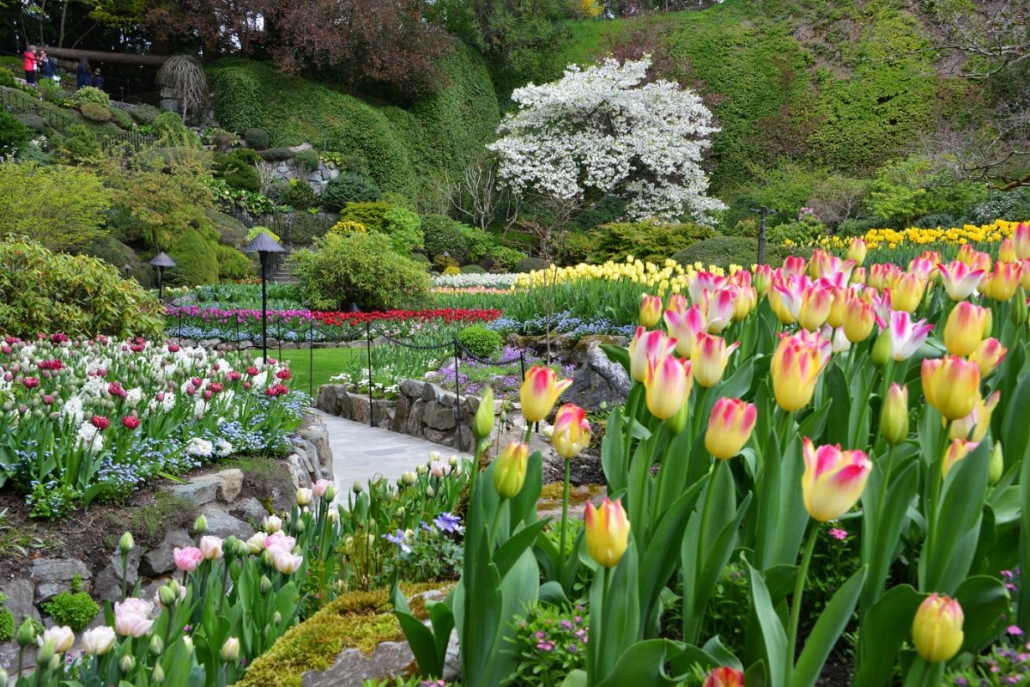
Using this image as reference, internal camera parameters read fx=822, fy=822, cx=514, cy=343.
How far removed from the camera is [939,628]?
79 centimetres

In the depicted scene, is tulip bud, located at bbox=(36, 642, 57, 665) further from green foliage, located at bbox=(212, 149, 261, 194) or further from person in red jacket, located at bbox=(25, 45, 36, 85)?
person in red jacket, located at bbox=(25, 45, 36, 85)

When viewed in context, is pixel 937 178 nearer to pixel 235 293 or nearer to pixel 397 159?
pixel 235 293

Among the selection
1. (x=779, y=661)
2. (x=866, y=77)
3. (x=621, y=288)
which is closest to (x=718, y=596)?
(x=779, y=661)

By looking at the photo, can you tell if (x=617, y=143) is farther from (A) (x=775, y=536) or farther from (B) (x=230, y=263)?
(A) (x=775, y=536)

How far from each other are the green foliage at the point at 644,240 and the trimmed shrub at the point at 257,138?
11.5 meters

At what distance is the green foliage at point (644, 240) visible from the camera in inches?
691

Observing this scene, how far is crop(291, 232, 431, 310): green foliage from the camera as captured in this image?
14.3 metres

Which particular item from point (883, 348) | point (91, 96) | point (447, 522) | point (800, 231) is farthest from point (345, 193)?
point (883, 348)

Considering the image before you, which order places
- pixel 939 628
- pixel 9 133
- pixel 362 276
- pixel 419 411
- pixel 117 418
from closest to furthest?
pixel 939 628 → pixel 117 418 → pixel 419 411 → pixel 362 276 → pixel 9 133

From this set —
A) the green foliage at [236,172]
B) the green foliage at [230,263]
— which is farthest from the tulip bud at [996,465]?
the green foliage at [236,172]

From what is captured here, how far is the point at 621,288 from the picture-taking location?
8.62 metres

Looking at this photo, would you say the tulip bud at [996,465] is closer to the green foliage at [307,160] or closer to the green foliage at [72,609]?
the green foliage at [72,609]

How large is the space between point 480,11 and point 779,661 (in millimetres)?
33215

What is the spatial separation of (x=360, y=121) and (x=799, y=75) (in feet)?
51.8
